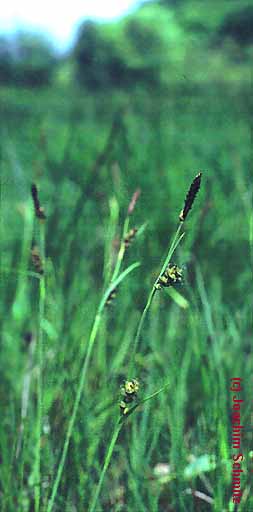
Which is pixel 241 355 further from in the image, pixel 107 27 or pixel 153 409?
pixel 107 27

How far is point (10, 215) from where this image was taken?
4.84 ft

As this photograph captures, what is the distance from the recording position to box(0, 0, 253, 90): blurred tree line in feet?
3.48

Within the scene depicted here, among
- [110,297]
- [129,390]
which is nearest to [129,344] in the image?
[110,297]

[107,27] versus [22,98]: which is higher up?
[22,98]

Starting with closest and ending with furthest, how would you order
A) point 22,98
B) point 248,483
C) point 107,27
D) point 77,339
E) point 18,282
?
1. point 248,483
2. point 77,339
3. point 18,282
4. point 107,27
5. point 22,98

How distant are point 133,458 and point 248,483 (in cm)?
11

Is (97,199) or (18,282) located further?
(97,199)

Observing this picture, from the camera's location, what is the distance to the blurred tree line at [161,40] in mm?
1061

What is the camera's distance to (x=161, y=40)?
2.37 metres

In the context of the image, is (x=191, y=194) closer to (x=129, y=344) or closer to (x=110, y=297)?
(x=110, y=297)

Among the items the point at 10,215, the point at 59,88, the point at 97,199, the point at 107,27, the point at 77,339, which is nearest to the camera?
the point at 77,339

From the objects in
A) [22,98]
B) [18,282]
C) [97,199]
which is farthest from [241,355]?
[22,98]

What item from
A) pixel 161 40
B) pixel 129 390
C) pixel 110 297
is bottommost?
pixel 129 390

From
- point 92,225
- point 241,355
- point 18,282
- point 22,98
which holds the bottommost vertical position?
point 241,355
